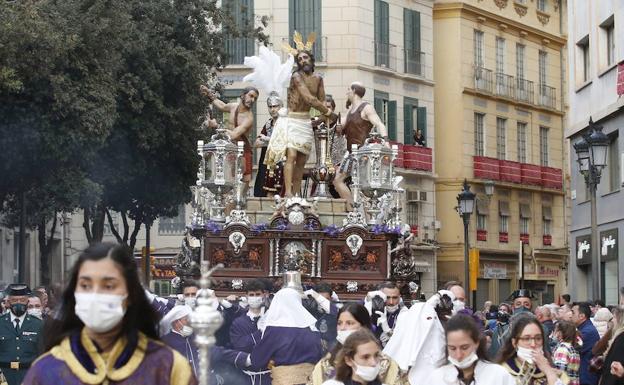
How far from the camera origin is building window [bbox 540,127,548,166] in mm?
59688

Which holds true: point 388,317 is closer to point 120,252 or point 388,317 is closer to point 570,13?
point 120,252

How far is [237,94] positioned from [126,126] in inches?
599

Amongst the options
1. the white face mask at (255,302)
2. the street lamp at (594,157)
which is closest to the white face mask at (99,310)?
the white face mask at (255,302)

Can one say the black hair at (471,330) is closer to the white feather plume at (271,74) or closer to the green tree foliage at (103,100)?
the white feather plume at (271,74)

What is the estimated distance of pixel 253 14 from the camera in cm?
4634

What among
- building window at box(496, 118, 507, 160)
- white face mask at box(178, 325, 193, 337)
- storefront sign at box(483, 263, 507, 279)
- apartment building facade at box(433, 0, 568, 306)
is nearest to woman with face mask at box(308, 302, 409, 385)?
white face mask at box(178, 325, 193, 337)

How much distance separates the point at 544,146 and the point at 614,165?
2812cm

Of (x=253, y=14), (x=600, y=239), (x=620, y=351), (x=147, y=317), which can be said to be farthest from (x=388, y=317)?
(x=253, y=14)

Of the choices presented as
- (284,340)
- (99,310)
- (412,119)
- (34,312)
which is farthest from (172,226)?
(99,310)

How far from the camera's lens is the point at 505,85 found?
57156 millimetres

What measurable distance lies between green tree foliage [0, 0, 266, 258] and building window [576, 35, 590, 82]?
8147 mm

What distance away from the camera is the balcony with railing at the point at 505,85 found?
2235 inches

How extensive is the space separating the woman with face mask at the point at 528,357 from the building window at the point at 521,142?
48.7 meters

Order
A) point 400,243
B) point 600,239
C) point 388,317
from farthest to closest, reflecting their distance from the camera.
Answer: point 600,239
point 400,243
point 388,317
